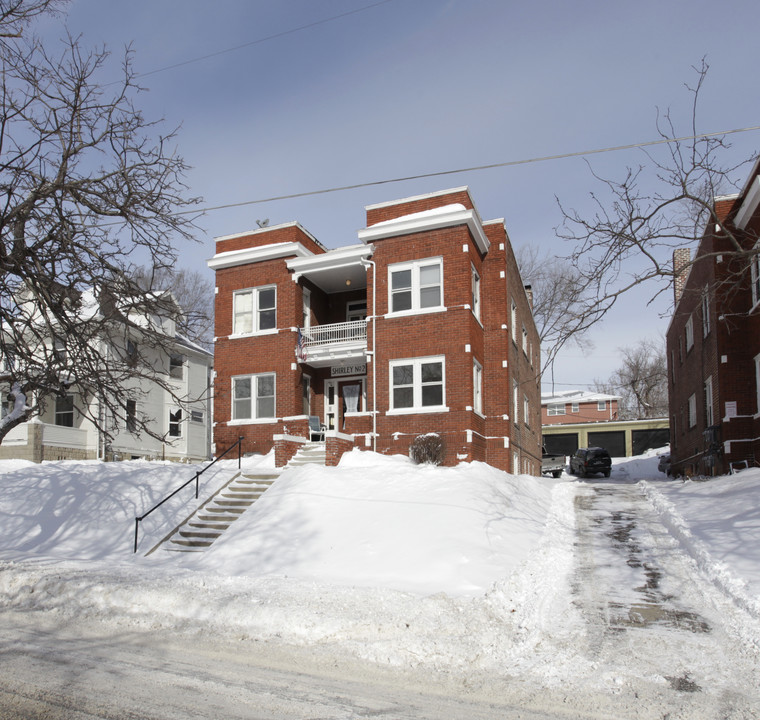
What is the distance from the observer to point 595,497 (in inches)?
800

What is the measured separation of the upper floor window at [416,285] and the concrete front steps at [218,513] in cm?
671

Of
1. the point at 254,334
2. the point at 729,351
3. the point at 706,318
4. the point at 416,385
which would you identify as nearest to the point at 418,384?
the point at 416,385

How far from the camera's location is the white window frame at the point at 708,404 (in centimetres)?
2245

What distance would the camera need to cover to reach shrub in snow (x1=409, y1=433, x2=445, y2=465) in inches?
715

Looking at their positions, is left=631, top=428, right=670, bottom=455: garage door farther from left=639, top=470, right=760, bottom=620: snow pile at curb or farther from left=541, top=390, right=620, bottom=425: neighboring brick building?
Result: left=639, top=470, right=760, bottom=620: snow pile at curb

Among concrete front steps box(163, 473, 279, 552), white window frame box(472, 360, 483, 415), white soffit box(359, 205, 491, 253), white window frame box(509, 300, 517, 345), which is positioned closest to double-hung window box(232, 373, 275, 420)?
concrete front steps box(163, 473, 279, 552)

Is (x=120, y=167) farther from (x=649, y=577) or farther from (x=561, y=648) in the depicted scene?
(x=649, y=577)

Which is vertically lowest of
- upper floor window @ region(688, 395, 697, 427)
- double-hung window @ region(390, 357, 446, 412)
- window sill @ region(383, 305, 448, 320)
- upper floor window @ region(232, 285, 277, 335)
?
upper floor window @ region(688, 395, 697, 427)

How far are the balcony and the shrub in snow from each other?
4.10 m

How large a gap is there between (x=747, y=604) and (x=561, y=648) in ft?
9.11

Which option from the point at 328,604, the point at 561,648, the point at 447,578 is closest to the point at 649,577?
the point at 447,578

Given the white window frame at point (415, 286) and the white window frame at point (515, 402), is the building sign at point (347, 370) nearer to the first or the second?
the white window frame at point (415, 286)

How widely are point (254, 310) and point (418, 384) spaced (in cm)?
700

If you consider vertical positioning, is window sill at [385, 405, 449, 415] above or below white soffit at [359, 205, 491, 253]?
below
